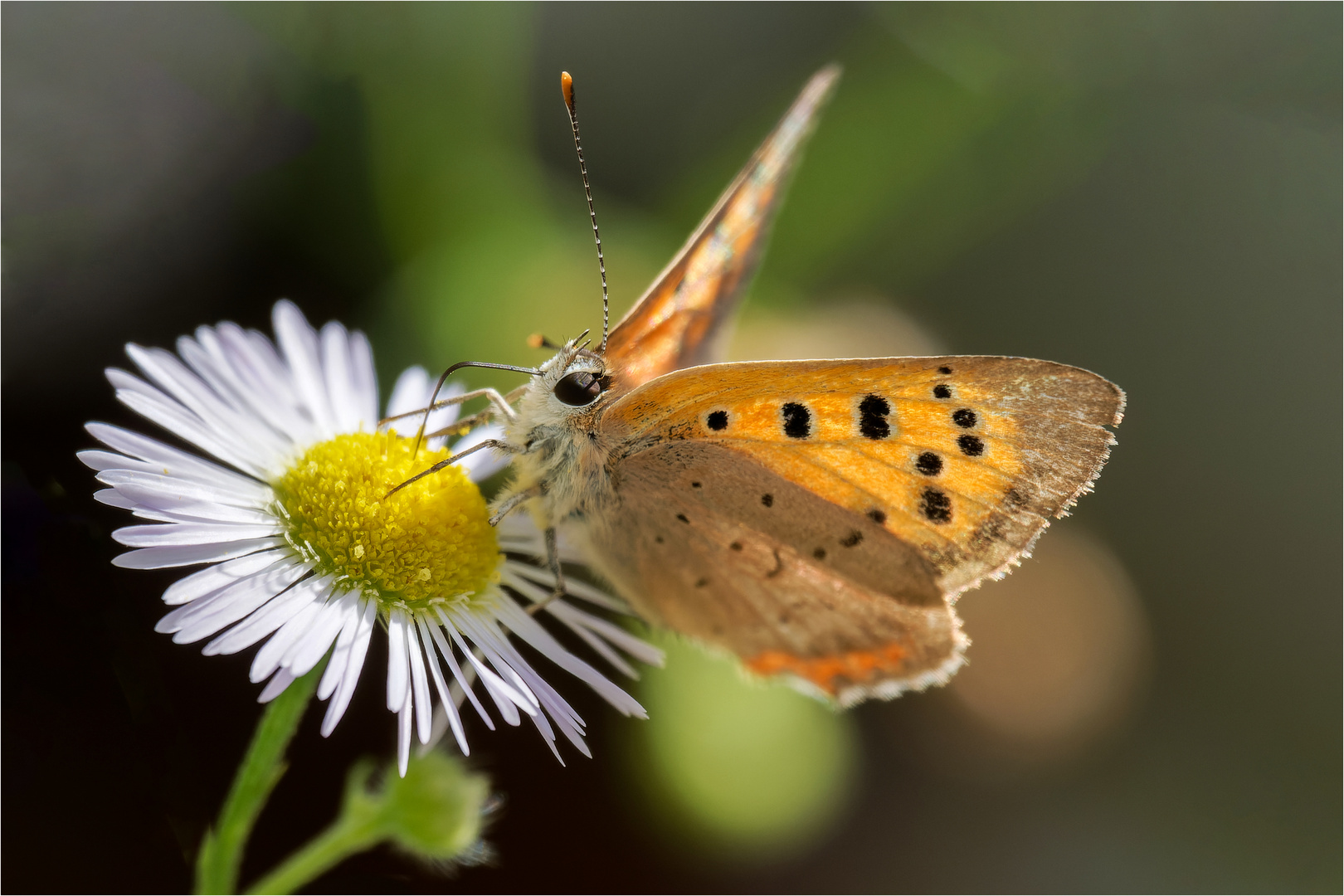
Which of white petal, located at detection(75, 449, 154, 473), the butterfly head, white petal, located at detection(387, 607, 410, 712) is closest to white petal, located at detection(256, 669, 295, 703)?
white petal, located at detection(387, 607, 410, 712)

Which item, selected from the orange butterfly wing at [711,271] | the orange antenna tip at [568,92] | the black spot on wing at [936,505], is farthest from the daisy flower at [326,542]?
the orange antenna tip at [568,92]

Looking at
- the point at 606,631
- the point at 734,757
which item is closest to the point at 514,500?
the point at 606,631

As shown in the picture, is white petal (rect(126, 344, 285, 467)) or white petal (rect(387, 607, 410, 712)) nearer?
white petal (rect(387, 607, 410, 712))

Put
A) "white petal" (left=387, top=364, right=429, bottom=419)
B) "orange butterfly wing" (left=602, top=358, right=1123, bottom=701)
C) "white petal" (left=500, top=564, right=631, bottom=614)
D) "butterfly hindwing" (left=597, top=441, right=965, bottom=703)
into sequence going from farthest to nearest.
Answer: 1. "white petal" (left=387, top=364, right=429, bottom=419)
2. "white petal" (left=500, top=564, right=631, bottom=614)
3. "butterfly hindwing" (left=597, top=441, right=965, bottom=703)
4. "orange butterfly wing" (left=602, top=358, right=1123, bottom=701)

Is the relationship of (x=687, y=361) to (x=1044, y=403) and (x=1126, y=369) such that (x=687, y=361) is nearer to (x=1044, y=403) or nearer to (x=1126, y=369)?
(x=1044, y=403)

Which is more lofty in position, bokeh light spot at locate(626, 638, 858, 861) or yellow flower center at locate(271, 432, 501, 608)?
yellow flower center at locate(271, 432, 501, 608)

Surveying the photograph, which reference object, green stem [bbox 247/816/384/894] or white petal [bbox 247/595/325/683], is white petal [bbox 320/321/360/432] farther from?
green stem [bbox 247/816/384/894]
